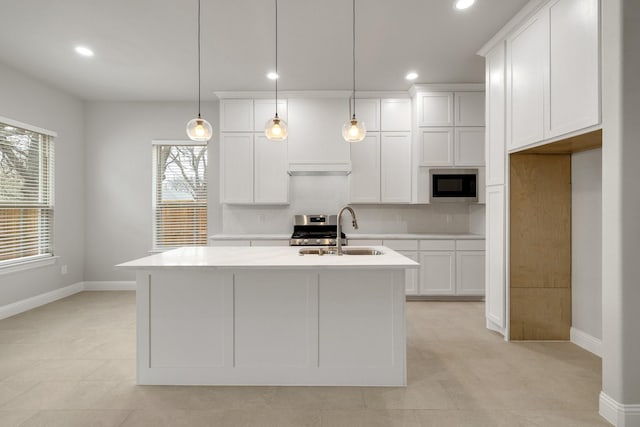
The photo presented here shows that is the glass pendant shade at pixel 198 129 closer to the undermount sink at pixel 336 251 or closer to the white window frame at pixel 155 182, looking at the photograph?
the undermount sink at pixel 336 251

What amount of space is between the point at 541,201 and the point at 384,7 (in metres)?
2.21

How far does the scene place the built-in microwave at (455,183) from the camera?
485cm

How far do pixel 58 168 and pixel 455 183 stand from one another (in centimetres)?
538

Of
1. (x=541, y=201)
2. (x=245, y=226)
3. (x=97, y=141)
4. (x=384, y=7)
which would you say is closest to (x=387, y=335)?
(x=541, y=201)

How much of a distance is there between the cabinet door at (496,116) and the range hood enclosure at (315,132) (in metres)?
1.86

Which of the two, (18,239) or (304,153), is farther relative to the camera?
(304,153)

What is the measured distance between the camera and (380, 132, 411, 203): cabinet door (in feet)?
16.4

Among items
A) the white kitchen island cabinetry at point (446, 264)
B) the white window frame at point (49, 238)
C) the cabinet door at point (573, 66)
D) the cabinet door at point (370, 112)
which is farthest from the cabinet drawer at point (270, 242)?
the cabinet door at point (573, 66)

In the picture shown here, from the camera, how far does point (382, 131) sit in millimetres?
5012

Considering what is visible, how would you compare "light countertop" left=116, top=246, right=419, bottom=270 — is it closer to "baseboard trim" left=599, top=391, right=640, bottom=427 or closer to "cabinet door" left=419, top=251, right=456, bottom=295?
"baseboard trim" left=599, top=391, right=640, bottom=427

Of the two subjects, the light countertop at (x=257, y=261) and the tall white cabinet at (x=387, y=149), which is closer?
the light countertop at (x=257, y=261)

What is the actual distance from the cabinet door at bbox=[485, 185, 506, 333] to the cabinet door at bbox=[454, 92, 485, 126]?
1461mm

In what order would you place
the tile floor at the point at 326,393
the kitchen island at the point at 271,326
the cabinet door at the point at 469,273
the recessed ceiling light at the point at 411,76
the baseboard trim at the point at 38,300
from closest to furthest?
1. the tile floor at the point at 326,393
2. the kitchen island at the point at 271,326
3. the baseboard trim at the point at 38,300
4. the recessed ceiling light at the point at 411,76
5. the cabinet door at the point at 469,273

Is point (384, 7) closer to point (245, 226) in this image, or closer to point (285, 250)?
point (285, 250)
